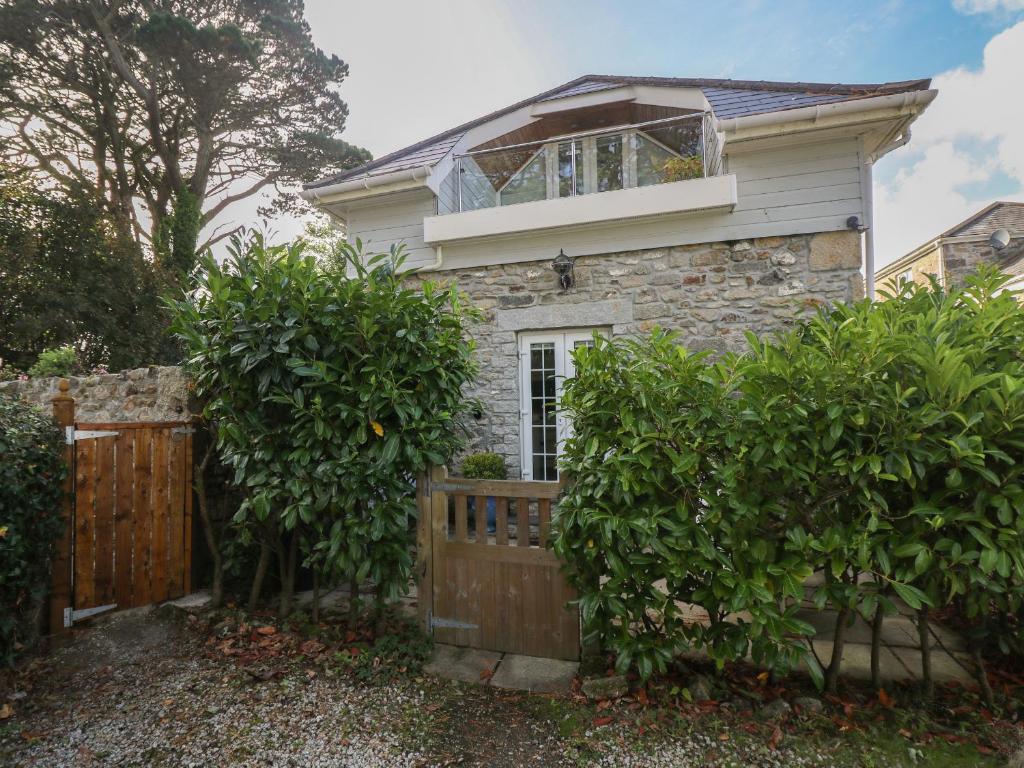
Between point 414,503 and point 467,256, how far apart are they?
3726 millimetres

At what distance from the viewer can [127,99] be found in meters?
10.8

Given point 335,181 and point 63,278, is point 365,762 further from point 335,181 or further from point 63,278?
point 63,278

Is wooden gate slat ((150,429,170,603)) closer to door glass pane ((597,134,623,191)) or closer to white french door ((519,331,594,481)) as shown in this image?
white french door ((519,331,594,481))

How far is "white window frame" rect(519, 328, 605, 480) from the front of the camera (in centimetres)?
545

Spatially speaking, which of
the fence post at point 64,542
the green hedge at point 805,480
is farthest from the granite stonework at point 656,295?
the fence post at point 64,542

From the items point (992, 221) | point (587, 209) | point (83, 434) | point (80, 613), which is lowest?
point (80, 613)

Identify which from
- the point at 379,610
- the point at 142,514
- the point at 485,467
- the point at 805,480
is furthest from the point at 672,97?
the point at 142,514

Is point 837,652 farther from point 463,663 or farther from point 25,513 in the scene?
point 25,513

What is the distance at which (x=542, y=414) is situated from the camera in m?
5.53

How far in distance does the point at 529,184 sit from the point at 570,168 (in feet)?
1.80

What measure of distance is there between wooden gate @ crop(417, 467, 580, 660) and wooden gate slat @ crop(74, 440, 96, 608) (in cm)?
235

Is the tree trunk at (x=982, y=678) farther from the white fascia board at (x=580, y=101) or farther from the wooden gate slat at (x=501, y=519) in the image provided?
the white fascia board at (x=580, y=101)

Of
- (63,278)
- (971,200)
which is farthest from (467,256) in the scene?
(971,200)

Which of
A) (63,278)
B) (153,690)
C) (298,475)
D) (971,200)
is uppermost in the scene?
(971,200)
